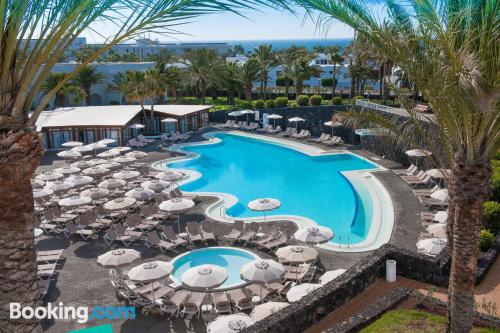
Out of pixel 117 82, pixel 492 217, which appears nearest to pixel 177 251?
pixel 492 217

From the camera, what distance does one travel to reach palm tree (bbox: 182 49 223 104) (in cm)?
4462

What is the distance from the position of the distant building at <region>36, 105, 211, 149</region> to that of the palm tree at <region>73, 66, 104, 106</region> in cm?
618

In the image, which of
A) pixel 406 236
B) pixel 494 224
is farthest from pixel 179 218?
pixel 494 224

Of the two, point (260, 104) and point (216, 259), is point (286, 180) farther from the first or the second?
point (260, 104)

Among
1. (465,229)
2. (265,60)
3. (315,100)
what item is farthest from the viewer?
(265,60)

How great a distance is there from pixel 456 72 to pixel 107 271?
1231cm

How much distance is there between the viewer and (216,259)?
16750 mm

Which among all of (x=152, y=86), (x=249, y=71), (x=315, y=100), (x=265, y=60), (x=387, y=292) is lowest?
(x=387, y=292)

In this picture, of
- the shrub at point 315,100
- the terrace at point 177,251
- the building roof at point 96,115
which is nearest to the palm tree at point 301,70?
the shrub at point 315,100

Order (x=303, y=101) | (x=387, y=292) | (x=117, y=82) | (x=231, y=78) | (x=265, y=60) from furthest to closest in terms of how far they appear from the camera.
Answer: (x=265, y=60)
(x=231, y=78)
(x=117, y=82)
(x=303, y=101)
(x=387, y=292)

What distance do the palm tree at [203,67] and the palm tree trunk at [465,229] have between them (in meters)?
38.3

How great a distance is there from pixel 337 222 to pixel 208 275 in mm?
8831

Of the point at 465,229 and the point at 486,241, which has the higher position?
the point at 465,229

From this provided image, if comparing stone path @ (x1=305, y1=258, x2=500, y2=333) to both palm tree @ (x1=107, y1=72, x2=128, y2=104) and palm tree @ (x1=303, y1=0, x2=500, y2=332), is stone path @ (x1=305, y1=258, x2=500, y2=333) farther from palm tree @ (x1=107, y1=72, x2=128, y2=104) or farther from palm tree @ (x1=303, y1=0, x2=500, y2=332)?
palm tree @ (x1=107, y1=72, x2=128, y2=104)
